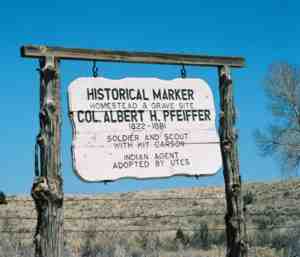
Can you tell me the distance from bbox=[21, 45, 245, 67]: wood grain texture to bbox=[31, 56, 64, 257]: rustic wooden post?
0.36ft

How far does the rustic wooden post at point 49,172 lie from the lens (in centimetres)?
652

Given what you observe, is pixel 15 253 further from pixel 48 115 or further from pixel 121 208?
pixel 121 208

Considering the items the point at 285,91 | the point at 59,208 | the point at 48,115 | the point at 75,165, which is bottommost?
the point at 59,208

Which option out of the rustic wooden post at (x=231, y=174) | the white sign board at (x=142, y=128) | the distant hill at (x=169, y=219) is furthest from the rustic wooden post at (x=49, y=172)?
the distant hill at (x=169, y=219)

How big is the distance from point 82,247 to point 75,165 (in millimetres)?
6919

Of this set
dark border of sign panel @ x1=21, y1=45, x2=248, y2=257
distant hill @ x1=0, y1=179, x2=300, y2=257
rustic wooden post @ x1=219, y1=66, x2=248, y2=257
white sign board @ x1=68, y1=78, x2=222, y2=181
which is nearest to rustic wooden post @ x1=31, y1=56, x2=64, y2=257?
dark border of sign panel @ x1=21, y1=45, x2=248, y2=257

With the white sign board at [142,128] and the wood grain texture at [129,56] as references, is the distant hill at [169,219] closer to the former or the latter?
the white sign board at [142,128]

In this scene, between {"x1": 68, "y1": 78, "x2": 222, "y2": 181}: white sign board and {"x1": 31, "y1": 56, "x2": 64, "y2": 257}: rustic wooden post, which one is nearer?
{"x1": 31, "y1": 56, "x2": 64, "y2": 257}: rustic wooden post

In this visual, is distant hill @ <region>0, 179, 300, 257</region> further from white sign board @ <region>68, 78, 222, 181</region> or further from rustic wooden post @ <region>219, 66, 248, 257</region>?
white sign board @ <region>68, 78, 222, 181</region>

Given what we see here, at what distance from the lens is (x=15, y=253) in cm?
910

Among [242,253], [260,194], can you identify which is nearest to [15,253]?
[242,253]

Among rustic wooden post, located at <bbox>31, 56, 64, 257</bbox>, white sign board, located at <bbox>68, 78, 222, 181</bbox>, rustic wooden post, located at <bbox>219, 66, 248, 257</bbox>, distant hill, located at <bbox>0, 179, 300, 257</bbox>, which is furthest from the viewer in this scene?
distant hill, located at <bbox>0, 179, 300, 257</bbox>

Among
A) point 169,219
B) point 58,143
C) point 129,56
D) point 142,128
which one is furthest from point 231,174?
point 169,219

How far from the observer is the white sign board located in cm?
710
